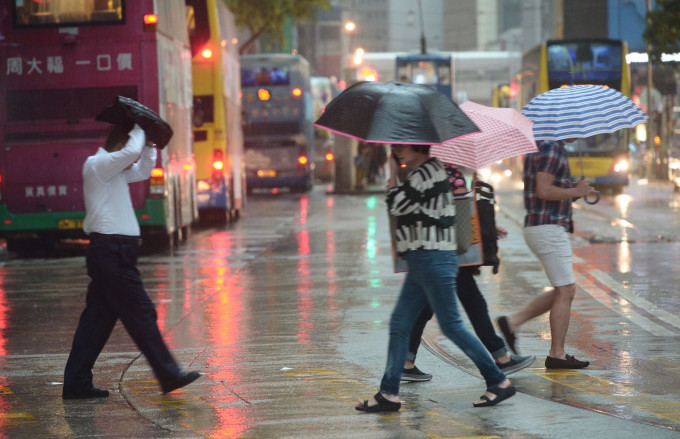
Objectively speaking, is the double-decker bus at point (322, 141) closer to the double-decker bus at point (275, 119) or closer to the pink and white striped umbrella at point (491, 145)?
the double-decker bus at point (275, 119)

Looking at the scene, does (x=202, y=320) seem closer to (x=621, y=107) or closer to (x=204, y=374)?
(x=204, y=374)

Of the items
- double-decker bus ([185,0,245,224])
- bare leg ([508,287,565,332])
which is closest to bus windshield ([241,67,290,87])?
double-decker bus ([185,0,245,224])

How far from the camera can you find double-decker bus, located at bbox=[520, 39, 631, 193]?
113 feet

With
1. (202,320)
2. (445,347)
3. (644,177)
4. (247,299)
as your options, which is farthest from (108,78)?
(644,177)

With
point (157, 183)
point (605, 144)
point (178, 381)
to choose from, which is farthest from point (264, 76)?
point (178, 381)

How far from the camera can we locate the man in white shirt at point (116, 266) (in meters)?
7.58

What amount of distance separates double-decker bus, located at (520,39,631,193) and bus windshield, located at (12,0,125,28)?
1863cm

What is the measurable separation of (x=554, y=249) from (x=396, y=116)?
1.90 m

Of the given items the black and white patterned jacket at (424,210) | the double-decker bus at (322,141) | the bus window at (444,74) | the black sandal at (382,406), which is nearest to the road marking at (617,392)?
the black sandal at (382,406)

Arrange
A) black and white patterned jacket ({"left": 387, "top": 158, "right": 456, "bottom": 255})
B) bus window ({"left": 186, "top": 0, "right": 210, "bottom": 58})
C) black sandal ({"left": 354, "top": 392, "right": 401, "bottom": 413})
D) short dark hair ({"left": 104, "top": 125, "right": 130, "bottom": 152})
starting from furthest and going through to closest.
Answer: bus window ({"left": 186, "top": 0, "right": 210, "bottom": 58}), short dark hair ({"left": 104, "top": 125, "right": 130, "bottom": 152}), black sandal ({"left": 354, "top": 392, "right": 401, "bottom": 413}), black and white patterned jacket ({"left": 387, "top": 158, "right": 456, "bottom": 255})

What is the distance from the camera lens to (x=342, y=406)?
7.24m

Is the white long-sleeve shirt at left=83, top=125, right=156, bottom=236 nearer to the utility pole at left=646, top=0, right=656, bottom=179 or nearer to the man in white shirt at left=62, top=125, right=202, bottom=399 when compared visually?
the man in white shirt at left=62, top=125, right=202, bottom=399

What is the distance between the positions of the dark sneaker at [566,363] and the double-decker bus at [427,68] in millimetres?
46056

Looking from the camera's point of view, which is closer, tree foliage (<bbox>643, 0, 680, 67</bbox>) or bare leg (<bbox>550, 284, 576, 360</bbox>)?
bare leg (<bbox>550, 284, 576, 360</bbox>)
